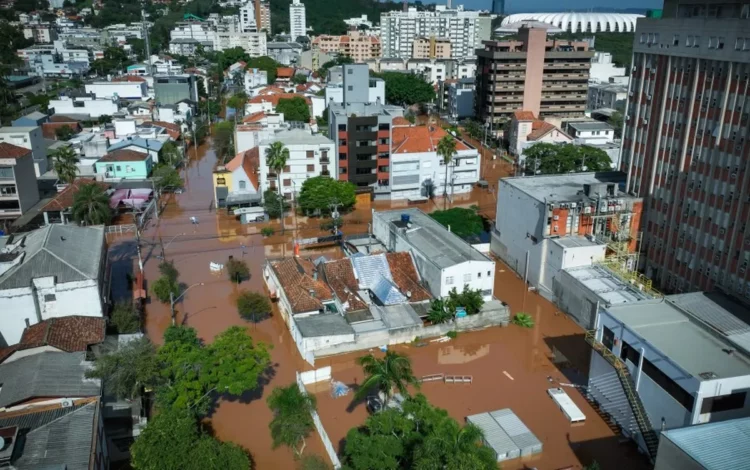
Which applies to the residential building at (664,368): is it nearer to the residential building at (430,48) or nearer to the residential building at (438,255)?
the residential building at (438,255)

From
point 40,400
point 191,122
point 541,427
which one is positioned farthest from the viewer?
point 191,122

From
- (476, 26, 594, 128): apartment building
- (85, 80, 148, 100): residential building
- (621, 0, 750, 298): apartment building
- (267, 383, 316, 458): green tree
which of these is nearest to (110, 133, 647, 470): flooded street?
(267, 383, 316, 458): green tree

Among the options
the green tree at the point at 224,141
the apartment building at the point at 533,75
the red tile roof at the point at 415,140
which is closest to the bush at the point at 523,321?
the red tile roof at the point at 415,140

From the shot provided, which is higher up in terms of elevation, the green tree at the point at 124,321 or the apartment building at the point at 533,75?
the apartment building at the point at 533,75

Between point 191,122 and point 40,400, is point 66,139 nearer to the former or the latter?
point 191,122

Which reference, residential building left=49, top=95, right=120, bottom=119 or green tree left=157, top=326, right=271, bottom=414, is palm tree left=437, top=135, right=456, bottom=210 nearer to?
green tree left=157, top=326, right=271, bottom=414

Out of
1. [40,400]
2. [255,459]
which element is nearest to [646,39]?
[255,459]

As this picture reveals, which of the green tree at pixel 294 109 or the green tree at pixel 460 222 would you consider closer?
the green tree at pixel 460 222
